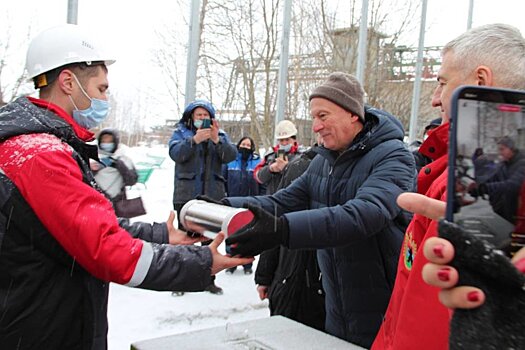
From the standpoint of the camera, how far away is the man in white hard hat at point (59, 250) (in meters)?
1.52

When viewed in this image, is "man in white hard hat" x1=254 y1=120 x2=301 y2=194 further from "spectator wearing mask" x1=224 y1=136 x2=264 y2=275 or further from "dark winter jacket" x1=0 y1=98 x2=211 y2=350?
"dark winter jacket" x1=0 y1=98 x2=211 y2=350

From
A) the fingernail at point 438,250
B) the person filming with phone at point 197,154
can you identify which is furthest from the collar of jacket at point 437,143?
the person filming with phone at point 197,154

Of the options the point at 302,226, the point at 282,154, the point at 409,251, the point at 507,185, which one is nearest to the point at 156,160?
the point at 282,154

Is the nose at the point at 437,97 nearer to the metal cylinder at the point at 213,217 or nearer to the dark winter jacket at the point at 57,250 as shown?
the metal cylinder at the point at 213,217

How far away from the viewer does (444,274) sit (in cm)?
76

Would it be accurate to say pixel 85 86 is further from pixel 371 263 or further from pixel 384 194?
pixel 371 263

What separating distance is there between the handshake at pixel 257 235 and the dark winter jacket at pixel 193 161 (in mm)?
3660

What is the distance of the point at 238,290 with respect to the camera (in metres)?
5.68

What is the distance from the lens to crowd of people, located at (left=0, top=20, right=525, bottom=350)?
910 millimetres

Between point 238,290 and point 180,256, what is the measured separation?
414 centimetres

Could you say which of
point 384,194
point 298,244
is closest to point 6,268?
point 298,244

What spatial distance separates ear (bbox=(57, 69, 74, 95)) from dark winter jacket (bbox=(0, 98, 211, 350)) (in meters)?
0.21

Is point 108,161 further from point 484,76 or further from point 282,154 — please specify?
point 484,76

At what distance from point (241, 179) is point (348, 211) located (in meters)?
5.24
